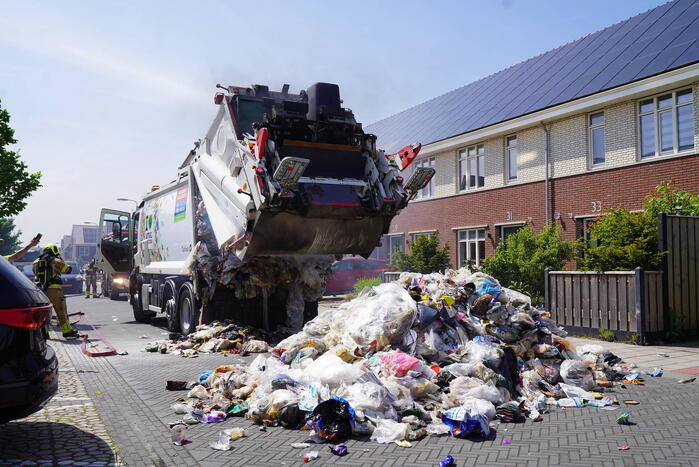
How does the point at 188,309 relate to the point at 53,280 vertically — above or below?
below

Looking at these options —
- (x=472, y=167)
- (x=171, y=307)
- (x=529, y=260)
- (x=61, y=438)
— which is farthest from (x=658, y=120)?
(x=61, y=438)

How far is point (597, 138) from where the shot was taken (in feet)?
53.8

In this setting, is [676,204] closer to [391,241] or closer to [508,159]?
[508,159]

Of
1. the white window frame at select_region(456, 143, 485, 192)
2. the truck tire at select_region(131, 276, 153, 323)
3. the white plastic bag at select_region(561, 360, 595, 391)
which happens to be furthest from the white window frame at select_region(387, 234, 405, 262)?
the white plastic bag at select_region(561, 360, 595, 391)

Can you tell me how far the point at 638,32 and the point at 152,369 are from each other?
664 inches

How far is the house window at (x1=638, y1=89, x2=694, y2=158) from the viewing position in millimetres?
13867

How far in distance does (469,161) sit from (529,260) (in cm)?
802

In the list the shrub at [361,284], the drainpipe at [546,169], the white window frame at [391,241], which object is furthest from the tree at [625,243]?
the white window frame at [391,241]

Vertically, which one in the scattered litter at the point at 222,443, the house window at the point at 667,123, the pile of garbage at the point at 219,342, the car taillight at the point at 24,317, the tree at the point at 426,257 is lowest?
the scattered litter at the point at 222,443

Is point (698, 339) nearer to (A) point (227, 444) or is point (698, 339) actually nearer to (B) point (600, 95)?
(B) point (600, 95)

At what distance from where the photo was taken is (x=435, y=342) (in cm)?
677

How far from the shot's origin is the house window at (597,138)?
16203 millimetres

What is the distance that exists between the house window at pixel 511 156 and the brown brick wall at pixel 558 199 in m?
0.57

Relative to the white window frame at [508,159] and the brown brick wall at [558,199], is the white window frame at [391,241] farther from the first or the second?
the white window frame at [508,159]
